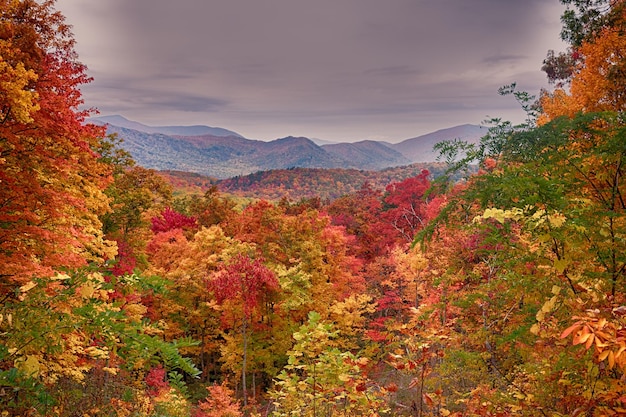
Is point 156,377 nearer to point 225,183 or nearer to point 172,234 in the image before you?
point 172,234

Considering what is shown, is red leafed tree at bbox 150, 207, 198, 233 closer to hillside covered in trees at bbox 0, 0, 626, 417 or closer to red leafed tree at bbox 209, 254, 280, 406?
hillside covered in trees at bbox 0, 0, 626, 417

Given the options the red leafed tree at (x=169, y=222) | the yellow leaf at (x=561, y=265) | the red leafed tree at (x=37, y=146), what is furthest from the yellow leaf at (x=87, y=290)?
the red leafed tree at (x=169, y=222)

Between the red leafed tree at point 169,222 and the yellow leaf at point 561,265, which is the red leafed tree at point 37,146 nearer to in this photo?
the yellow leaf at point 561,265

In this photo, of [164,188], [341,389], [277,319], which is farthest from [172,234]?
[341,389]

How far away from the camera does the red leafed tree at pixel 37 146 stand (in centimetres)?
700

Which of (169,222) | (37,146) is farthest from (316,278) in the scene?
(169,222)

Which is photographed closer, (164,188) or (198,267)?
(198,267)

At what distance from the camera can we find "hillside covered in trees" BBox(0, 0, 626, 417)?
329cm

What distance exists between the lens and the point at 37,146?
8.45 metres

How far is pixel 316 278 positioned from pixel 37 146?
13.3 m

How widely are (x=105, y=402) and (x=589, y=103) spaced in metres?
17.2

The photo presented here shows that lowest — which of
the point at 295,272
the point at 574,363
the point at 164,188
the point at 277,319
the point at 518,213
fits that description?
the point at 277,319

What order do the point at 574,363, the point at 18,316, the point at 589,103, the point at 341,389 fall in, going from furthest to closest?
the point at 589,103, the point at 341,389, the point at 574,363, the point at 18,316

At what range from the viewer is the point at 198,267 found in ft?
58.3
